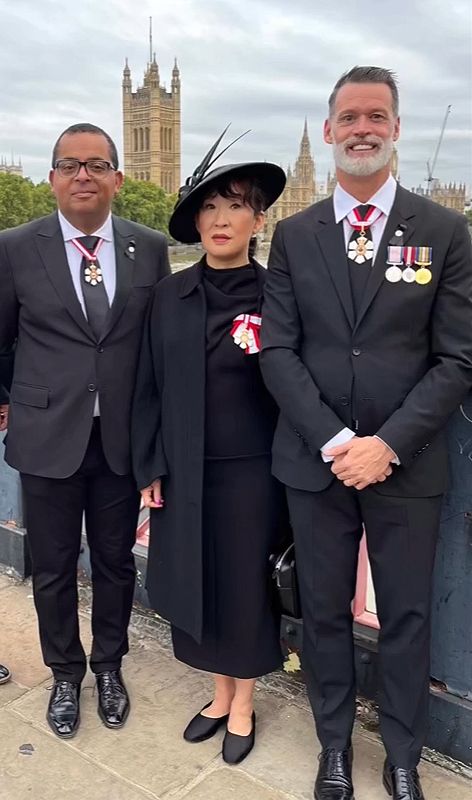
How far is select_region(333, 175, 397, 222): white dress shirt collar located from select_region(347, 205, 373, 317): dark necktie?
0.02 meters

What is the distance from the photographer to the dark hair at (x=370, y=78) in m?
2.04

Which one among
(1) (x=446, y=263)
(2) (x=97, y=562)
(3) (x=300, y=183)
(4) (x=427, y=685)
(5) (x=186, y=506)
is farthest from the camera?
(3) (x=300, y=183)

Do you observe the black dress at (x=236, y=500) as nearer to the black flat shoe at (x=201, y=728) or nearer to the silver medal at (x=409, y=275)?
the black flat shoe at (x=201, y=728)

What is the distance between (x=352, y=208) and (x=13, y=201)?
5715 centimetres

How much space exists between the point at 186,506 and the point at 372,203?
109 cm

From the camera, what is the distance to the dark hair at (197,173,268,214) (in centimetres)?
227

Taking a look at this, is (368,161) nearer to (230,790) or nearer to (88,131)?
(88,131)

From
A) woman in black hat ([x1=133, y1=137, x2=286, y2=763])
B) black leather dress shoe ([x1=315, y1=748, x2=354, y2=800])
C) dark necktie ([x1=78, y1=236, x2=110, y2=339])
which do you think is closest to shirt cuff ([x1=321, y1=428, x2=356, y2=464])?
woman in black hat ([x1=133, y1=137, x2=286, y2=763])

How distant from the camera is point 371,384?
81.0 inches

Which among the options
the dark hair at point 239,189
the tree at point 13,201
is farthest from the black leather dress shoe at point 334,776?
the tree at point 13,201

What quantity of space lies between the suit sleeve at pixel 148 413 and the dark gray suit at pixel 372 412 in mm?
450

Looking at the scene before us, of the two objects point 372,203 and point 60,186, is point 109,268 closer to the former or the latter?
point 60,186

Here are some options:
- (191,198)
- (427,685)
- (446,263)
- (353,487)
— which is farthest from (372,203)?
(427,685)

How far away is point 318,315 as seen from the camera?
210 centimetres
